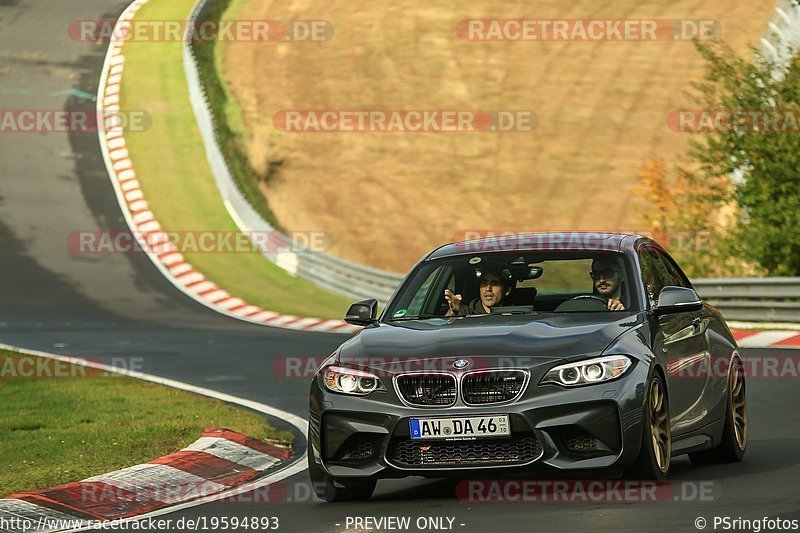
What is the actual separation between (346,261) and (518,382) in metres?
22.3

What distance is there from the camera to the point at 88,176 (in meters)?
40.1

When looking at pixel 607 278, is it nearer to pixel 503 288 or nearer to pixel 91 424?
pixel 503 288

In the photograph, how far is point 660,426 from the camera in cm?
934

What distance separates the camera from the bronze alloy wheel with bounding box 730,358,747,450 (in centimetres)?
1094

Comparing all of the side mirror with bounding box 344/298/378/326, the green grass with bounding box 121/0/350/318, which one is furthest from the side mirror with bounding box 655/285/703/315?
the green grass with bounding box 121/0/350/318

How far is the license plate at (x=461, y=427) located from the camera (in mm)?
8781

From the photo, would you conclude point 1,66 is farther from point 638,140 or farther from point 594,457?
point 594,457

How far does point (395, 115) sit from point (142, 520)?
35984 millimetres

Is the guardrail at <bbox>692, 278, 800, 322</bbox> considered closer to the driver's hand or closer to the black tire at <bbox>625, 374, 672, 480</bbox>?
the driver's hand

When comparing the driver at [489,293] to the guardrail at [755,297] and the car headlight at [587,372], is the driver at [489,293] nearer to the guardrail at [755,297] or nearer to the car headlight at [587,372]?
the car headlight at [587,372]

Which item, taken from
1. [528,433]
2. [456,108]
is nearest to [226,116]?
[456,108]

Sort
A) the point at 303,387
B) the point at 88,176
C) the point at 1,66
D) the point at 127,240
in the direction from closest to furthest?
the point at 303,387 < the point at 127,240 < the point at 88,176 < the point at 1,66

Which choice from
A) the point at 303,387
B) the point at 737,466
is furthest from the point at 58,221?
the point at 737,466

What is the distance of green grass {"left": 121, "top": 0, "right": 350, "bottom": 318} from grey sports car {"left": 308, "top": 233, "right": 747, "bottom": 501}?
1880 cm
